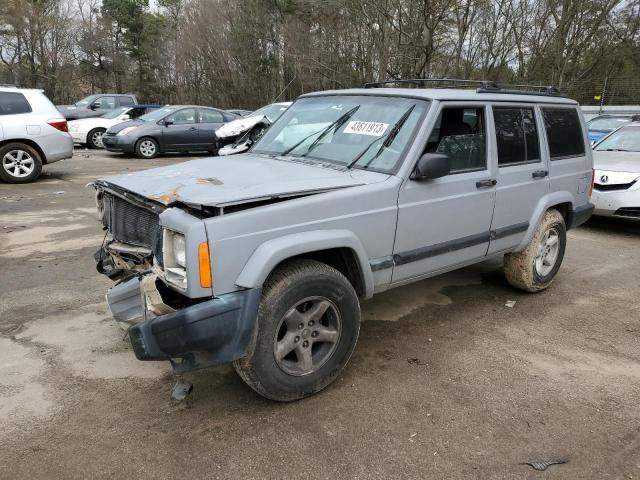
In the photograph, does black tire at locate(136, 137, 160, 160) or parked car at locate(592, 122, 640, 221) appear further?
black tire at locate(136, 137, 160, 160)

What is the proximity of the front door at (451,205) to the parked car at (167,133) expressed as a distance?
12156 mm

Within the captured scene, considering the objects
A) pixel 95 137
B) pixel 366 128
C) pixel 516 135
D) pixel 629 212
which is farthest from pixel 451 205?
pixel 95 137

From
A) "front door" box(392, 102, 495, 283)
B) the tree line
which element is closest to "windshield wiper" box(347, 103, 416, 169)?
"front door" box(392, 102, 495, 283)

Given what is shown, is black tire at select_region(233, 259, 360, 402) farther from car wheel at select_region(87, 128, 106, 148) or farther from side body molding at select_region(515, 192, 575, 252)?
car wheel at select_region(87, 128, 106, 148)

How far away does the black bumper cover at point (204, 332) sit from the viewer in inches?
102

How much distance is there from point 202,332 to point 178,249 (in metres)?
0.46

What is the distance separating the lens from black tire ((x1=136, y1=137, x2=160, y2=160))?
47.5ft

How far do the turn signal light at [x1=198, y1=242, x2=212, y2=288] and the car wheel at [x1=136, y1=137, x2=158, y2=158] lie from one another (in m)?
13.0

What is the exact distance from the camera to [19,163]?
32.5 feet

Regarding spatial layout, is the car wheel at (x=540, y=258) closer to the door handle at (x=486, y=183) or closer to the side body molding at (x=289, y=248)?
the door handle at (x=486, y=183)

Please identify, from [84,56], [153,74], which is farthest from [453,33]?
[84,56]

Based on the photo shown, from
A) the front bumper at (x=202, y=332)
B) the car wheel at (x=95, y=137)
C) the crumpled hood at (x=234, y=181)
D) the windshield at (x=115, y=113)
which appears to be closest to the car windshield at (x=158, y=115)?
the windshield at (x=115, y=113)

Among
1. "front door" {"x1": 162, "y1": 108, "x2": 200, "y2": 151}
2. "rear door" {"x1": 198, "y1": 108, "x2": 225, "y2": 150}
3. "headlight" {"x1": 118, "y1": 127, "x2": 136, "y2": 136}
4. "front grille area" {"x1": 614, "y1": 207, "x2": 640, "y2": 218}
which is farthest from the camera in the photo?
"rear door" {"x1": 198, "y1": 108, "x2": 225, "y2": 150}

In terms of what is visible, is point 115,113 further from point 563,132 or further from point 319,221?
point 319,221
